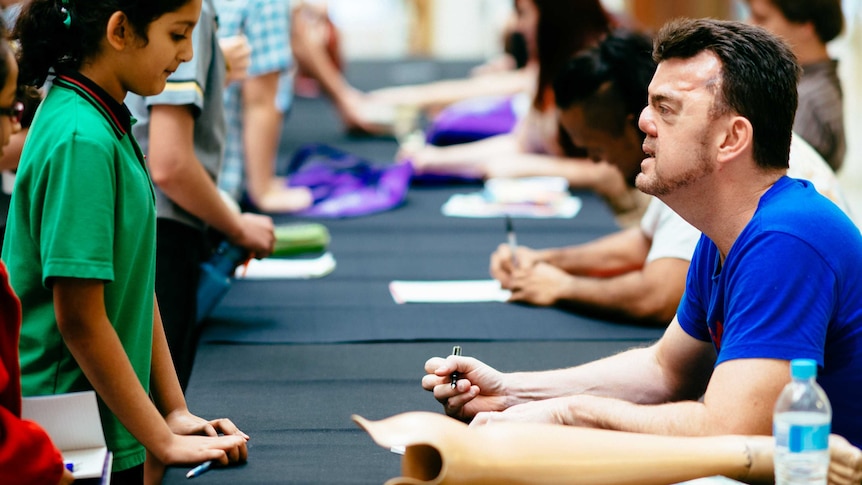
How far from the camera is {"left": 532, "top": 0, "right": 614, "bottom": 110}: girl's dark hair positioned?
4309 millimetres

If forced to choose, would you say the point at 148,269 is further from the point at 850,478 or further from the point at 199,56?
the point at 850,478

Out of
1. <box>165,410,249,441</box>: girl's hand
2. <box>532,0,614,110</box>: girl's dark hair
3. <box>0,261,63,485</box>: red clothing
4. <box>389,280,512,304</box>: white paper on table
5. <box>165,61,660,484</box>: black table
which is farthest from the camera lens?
<box>532,0,614,110</box>: girl's dark hair

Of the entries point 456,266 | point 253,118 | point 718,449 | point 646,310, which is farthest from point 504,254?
point 718,449

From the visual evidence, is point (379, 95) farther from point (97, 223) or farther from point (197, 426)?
point (97, 223)

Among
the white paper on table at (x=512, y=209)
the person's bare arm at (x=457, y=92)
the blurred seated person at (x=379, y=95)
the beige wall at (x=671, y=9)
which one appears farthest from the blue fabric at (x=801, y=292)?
the beige wall at (x=671, y=9)

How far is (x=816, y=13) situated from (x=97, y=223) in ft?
8.87

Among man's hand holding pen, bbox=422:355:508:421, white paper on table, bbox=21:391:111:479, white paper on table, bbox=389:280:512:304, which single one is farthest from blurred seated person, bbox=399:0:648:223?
white paper on table, bbox=21:391:111:479

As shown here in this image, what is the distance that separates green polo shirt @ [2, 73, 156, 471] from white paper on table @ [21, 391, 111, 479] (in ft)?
0.37

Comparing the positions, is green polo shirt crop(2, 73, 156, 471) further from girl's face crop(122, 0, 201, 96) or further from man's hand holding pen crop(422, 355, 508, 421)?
man's hand holding pen crop(422, 355, 508, 421)

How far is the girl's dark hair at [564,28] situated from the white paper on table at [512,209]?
0.52m

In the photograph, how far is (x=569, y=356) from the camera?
96.7 inches

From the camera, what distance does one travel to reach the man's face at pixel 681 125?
167 cm

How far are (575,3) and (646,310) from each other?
1997mm

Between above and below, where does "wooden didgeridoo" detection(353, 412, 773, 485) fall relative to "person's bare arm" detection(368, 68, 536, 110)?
above
